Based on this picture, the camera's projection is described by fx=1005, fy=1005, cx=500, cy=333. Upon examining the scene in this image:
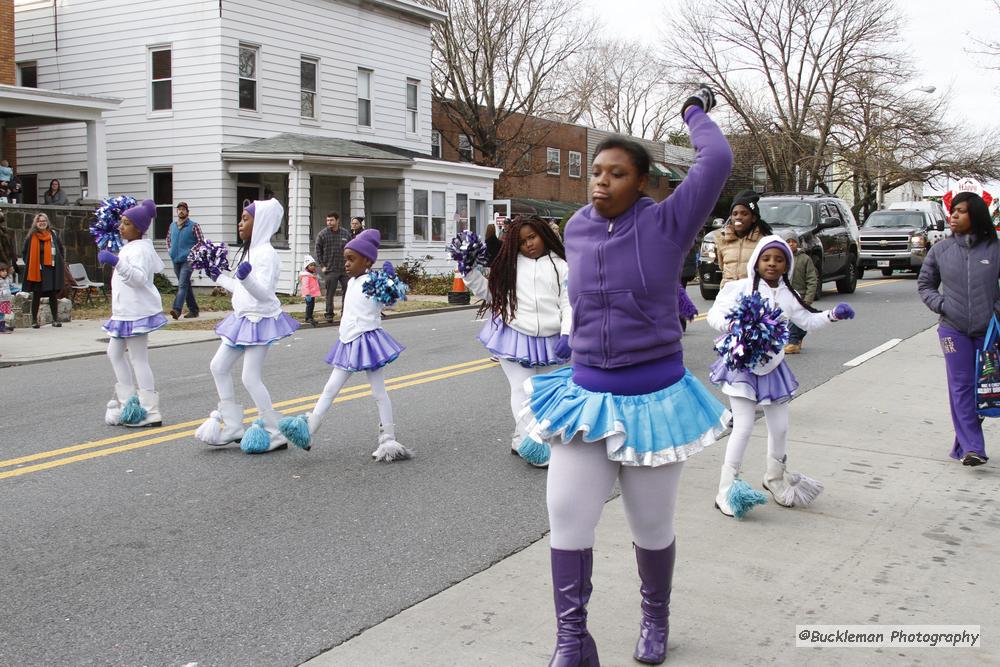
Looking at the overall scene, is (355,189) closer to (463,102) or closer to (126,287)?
(463,102)

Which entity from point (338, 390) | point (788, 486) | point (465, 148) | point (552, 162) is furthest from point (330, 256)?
point (552, 162)

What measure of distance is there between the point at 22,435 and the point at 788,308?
6091 mm

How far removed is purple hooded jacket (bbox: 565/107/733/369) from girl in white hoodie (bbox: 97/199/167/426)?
5.54 m

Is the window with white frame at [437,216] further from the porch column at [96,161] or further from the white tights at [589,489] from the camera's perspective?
the white tights at [589,489]

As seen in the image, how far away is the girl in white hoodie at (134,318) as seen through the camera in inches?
324

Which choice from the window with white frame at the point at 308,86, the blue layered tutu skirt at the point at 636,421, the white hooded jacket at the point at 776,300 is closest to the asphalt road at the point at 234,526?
the blue layered tutu skirt at the point at 636,421

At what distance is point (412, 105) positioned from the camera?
3036 centimetres

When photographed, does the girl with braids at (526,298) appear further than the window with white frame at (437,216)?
No

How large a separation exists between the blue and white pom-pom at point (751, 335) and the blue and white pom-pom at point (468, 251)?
2122 millimetres

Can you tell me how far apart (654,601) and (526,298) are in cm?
321

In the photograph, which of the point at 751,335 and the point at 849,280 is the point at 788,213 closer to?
the point at 849,280

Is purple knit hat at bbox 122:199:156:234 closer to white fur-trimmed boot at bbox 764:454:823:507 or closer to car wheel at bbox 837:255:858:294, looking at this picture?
white fur-trimmed boot at bbox 764:454:823:507

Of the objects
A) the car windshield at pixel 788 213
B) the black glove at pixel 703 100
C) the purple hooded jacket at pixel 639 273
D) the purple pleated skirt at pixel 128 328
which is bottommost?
the purple pleated skirt at pixel 128 328

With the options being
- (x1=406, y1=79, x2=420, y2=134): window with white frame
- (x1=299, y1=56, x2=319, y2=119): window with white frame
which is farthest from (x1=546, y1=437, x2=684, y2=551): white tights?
(x1=406, y1=79, x2=420, y2=134): window with white frame
